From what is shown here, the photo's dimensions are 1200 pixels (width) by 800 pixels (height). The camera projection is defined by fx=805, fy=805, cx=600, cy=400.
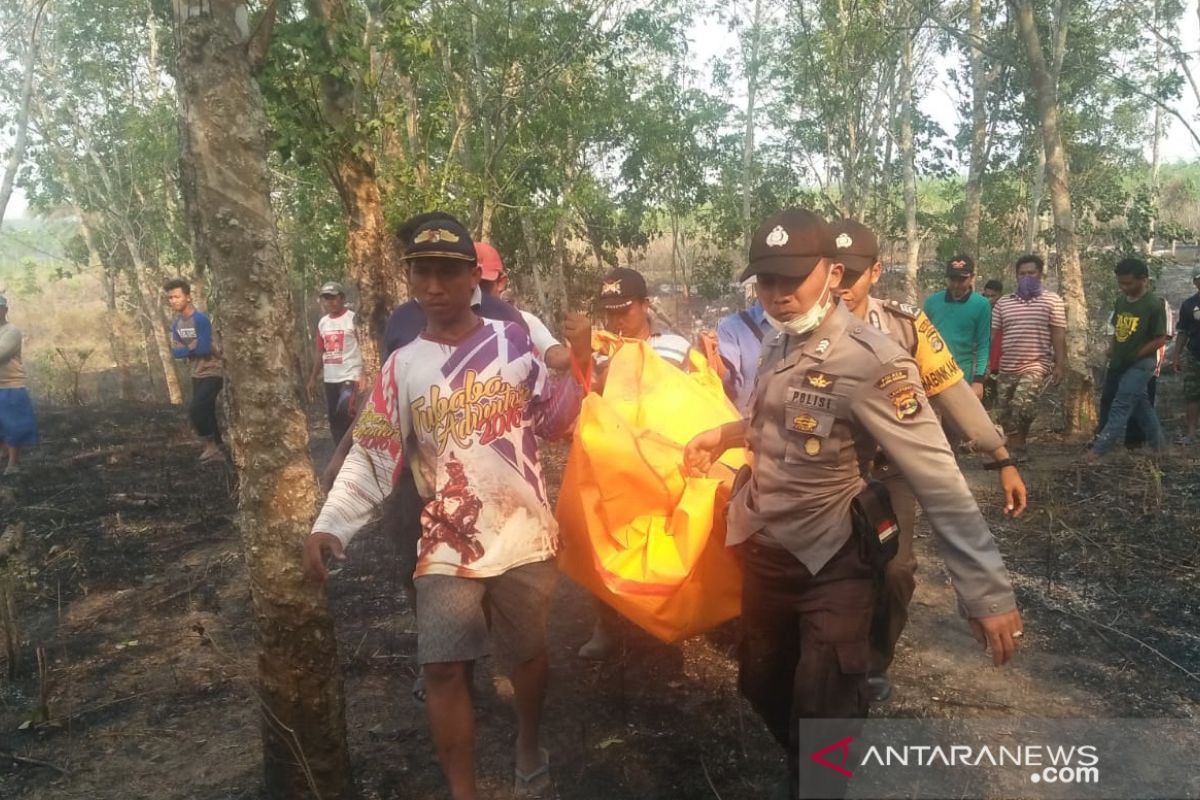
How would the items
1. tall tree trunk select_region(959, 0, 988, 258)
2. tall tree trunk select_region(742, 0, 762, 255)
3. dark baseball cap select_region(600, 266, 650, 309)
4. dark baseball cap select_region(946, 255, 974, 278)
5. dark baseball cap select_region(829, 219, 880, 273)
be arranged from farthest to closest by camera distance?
tall tree trunk select_region(742, 0, 762, 255), tall tree trunk select_region(959, 0, 988, 258), dark baseball cap select_region(946, 255, 974, 278), dark baseball cap select_region(600, 266, 650, 309), dark baseball cap select_region(829, 219, 880, 273)

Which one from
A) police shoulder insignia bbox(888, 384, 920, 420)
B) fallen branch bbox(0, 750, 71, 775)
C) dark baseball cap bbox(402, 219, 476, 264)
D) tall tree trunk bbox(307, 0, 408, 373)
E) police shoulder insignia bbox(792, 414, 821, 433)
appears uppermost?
tall tree trunk bbox(307, 0, 408, 373)

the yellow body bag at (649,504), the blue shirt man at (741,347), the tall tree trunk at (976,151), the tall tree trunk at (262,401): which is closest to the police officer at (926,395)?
the yellow body bag at (649,504)

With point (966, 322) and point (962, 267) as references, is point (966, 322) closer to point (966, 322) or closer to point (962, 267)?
point (966, 322)

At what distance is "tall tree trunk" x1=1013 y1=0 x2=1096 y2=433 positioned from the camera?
26.8ft

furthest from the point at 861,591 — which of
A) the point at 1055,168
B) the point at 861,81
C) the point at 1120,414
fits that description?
the point at 861,81

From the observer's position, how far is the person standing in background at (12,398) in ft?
25.1

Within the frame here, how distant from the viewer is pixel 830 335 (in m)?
2.27

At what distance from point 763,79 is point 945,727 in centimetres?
2125

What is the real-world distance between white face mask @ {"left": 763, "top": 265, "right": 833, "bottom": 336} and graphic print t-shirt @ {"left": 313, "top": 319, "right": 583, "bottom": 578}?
92cm

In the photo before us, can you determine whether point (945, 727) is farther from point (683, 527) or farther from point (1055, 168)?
point (1055, 168)

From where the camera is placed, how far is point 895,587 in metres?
2.96

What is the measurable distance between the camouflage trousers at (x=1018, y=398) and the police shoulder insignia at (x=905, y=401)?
19.2 feet

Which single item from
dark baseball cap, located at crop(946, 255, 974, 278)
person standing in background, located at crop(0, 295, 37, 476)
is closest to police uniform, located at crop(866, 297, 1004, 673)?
dark baseball cap, located at crop(946, 255, 974, 278)

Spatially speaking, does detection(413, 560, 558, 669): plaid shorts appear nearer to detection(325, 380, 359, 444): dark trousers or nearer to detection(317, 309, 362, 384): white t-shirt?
detection(325, 380, 359, 444): dark trousers
